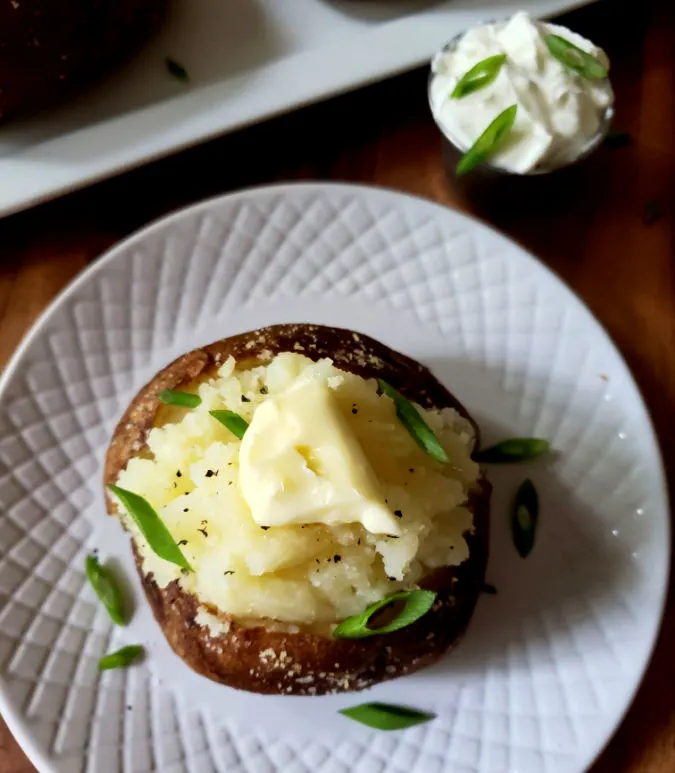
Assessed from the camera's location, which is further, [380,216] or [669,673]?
[380,216]

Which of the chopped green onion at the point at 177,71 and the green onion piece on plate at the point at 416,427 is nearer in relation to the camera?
the green onion piece on plate at the point at 416,427

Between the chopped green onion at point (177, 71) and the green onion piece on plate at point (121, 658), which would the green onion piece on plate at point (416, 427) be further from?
the chopped green onion at point (177, 71)

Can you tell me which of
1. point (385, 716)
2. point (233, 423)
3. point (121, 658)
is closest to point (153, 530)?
point (233, 423)

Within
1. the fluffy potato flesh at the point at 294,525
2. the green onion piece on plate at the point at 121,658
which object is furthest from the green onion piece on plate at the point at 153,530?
the green onion piece on plate at the point at 121,658

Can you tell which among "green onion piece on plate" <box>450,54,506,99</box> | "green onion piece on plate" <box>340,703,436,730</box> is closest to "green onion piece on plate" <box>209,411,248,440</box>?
"green onion piece on plate" <box>340,703,436,730</box>

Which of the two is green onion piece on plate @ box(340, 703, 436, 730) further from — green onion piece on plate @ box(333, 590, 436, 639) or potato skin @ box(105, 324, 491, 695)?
green onion piece on plate @ box(333, 590, 436, 639)

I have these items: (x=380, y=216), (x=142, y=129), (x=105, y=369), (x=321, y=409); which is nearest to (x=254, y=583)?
(x=321, y=409)

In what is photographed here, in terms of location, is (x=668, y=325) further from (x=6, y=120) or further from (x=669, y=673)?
(x=6, y=120)
